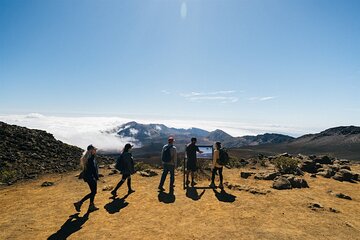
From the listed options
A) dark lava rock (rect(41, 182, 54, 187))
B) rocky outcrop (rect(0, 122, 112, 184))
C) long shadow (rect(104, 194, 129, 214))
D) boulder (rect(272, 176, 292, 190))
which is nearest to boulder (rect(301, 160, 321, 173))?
boulder (rect(272, 176, 292, 190))

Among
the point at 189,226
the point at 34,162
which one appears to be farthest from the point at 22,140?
the point at 189,226

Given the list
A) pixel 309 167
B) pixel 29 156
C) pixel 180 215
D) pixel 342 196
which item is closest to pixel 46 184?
pixel 29 156

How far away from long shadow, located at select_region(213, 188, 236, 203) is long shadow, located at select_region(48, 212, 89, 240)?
5.70m

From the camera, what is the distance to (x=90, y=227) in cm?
875

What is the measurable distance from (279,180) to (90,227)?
398 inches

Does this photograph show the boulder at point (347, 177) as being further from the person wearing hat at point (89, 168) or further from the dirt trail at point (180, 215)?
the person wearing hat at point (89, 168)

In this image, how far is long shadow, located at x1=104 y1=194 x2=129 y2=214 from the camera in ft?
34.5

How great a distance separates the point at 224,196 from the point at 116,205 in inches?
192

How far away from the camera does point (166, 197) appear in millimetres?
12391

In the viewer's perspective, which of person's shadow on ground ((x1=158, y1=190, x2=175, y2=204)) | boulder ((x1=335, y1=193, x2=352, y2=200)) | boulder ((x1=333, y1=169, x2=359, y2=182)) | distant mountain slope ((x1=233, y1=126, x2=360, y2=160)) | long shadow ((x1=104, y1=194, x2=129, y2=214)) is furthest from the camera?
distant mountain slope ((x1=233, y1=126, x2=360, y2=160))

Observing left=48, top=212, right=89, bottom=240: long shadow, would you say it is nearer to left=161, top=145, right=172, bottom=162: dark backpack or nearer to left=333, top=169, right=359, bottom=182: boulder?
left=161, top=145, right=172, bottom=162: dark backpack

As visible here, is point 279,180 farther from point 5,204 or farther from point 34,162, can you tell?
point 34,162

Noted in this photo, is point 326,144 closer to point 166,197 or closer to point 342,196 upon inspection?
point 342,196

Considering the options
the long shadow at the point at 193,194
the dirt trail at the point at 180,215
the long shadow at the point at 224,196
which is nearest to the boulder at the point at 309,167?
the dirt trail at the point at 180,215
